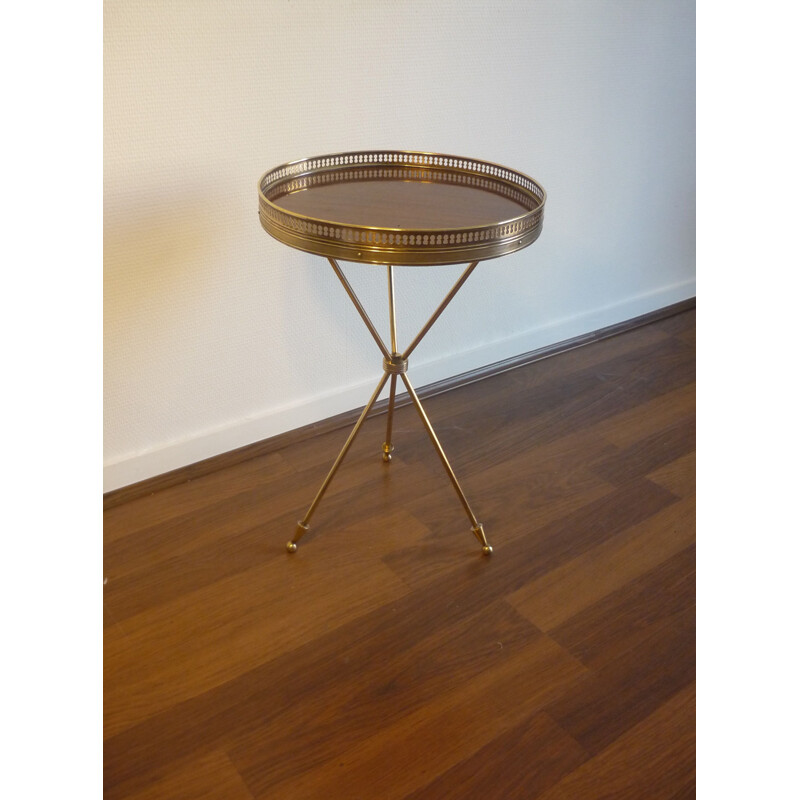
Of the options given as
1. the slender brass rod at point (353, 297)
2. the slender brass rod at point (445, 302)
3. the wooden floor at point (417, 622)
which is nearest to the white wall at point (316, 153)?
the wooden floor at point (417, 622)

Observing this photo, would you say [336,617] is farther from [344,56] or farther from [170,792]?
[344,56]

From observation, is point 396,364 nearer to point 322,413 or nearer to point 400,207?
point 400,207

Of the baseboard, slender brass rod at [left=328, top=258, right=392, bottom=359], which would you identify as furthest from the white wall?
slender brass rod at [left=328, top=258, right=392, bottom=359]

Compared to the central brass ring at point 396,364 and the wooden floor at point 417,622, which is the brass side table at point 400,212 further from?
the wooden floor at point 417,622

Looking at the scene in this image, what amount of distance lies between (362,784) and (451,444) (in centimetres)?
113

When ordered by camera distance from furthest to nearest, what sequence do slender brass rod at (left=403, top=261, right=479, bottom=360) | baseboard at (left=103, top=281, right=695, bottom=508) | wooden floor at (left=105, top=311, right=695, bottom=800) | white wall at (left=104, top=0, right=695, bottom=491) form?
baseboard at (left=103, top=281, right=695, bottom=508)
white wall at (left=104, top=0, right=695, bottom=491)
slender brass rod at (left=403, top=261, right=479, bottom=360)
wooden floor at (left=105, top=311, right=695, bottom=800)

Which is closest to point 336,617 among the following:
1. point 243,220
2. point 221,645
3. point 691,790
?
point 221,645

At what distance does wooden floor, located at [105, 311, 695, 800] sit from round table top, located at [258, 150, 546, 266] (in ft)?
2.36

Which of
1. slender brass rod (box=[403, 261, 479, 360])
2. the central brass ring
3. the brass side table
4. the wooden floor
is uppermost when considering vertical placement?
the brass side table

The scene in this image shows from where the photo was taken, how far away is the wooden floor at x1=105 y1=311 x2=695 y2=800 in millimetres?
1495

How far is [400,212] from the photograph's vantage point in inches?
69.1

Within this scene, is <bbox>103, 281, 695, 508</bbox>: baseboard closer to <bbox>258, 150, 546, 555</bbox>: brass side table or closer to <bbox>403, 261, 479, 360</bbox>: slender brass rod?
<bbox>258, 150, 546, 555</bbox>: brass side table

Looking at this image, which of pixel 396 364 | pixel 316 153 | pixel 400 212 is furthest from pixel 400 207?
pixel 316 153

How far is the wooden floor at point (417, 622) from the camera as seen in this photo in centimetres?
150
